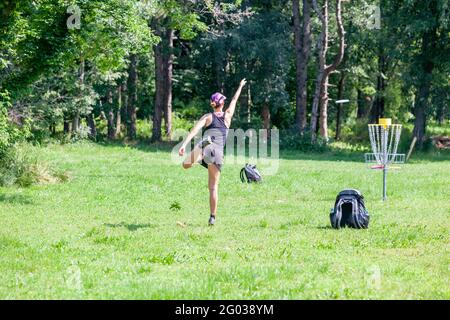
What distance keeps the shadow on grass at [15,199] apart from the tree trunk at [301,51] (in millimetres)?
25629

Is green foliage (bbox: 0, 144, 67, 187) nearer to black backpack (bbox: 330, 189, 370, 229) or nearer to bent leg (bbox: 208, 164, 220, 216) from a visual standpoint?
bent leg (bbox: 208, 164, 220, 216)

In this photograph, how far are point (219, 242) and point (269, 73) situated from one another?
3168 centimetres

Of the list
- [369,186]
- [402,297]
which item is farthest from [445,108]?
[402,297]

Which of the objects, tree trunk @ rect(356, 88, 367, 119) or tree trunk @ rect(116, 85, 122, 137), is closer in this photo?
tree trunk @ rect(116, 85, 122, 137)

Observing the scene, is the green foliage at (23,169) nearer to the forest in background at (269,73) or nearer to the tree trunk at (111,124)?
the forest in background at (269,73)

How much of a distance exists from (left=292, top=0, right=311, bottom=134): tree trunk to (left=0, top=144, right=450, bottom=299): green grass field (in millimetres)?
21486

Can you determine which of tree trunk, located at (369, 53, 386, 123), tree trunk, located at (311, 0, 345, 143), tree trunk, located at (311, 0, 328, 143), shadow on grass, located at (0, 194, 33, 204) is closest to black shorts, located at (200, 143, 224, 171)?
shadow on grass, located at (0, 194, 33, 204)

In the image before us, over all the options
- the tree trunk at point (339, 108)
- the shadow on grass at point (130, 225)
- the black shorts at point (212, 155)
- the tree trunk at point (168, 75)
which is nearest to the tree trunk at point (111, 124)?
the tree trunk at point (168, 75)

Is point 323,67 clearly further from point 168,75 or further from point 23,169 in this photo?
point 23,169

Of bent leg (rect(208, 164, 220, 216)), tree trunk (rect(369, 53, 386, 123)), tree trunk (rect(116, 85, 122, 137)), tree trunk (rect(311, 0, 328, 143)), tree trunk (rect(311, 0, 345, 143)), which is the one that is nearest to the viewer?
bent leg (rect(208, 164, 220, 216))

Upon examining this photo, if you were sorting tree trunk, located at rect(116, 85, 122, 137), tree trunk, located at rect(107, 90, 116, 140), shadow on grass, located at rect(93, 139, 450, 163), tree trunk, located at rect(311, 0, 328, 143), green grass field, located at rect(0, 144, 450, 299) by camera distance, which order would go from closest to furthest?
1. green grass field, located at rect(0, 144, 450, 299)
2. shadow on grass, located at rect(93, 139, 450, 163)
3. tree trunk, located at rect(311, 0, 328, 143)
4. tree trunk, located at rect(107, 90, 116, 140)
5. tree trunk, located at rect(116, 85, 122, 137)

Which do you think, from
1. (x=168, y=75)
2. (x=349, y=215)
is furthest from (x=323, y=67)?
(x=349, y=215)

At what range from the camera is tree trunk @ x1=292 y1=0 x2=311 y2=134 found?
1618 inches

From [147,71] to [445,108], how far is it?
1938 cm
